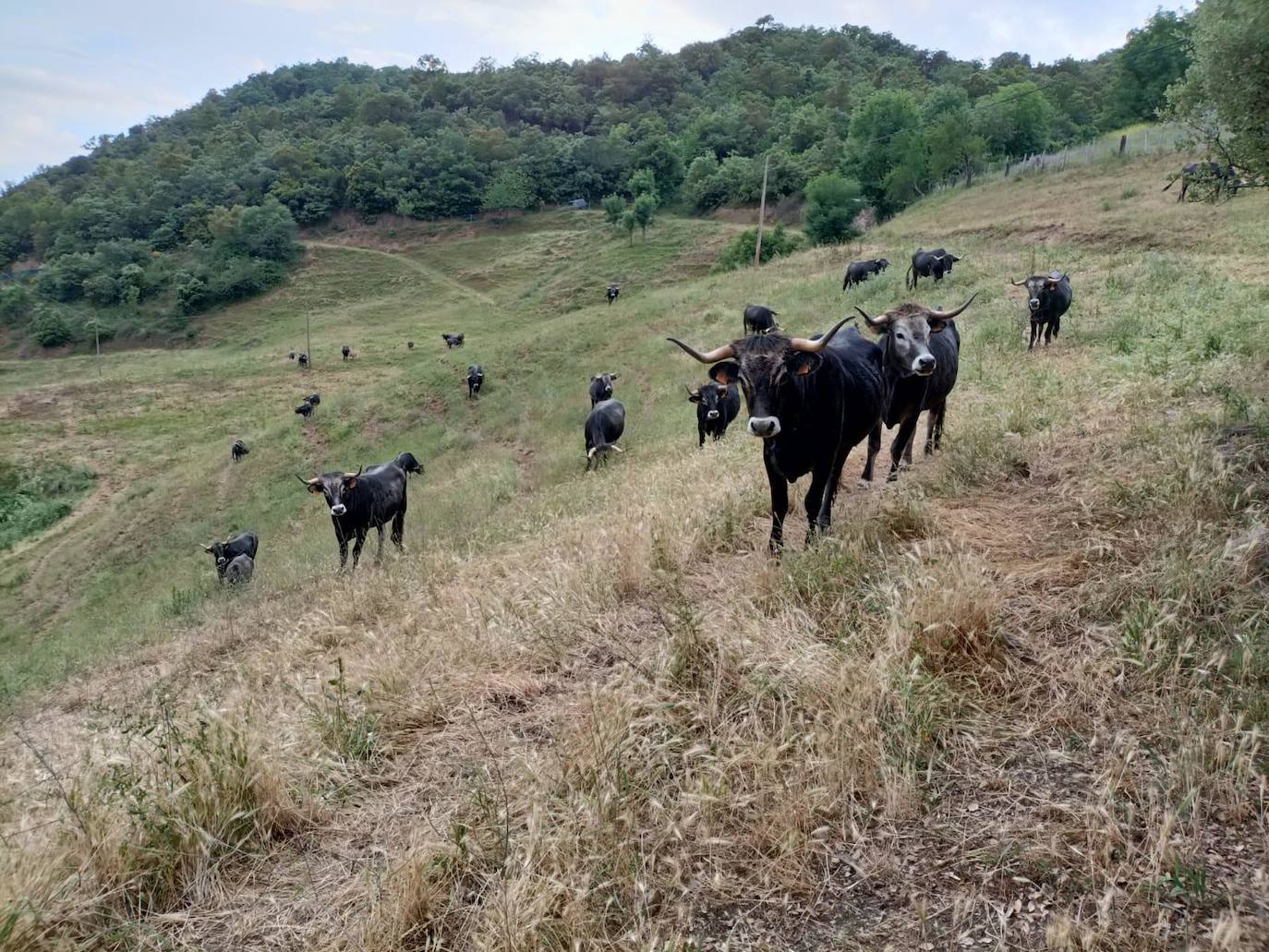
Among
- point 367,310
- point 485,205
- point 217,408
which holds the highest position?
point 485,205

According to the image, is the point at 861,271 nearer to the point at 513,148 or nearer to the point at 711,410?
the point at 711,410

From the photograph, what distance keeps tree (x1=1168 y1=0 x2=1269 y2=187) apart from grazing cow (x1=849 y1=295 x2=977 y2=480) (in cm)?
289

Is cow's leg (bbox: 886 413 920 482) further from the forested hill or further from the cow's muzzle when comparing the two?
the forested hill

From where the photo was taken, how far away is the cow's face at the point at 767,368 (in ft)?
19.1

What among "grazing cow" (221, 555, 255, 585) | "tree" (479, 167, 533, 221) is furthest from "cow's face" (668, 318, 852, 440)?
"tree" (479, 167, 533, 221)

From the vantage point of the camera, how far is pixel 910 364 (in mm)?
7809

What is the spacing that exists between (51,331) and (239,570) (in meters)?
76.4

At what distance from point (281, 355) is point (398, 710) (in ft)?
179

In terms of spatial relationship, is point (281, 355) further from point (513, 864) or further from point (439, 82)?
point (439, 82)

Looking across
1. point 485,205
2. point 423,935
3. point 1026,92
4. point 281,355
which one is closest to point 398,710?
point 423,935

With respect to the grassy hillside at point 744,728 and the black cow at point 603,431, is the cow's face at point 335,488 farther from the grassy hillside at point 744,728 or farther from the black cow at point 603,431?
the black cow at point 603,431

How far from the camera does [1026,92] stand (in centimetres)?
6850

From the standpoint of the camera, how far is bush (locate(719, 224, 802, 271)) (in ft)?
175

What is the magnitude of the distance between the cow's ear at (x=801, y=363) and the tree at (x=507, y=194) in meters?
96.2
